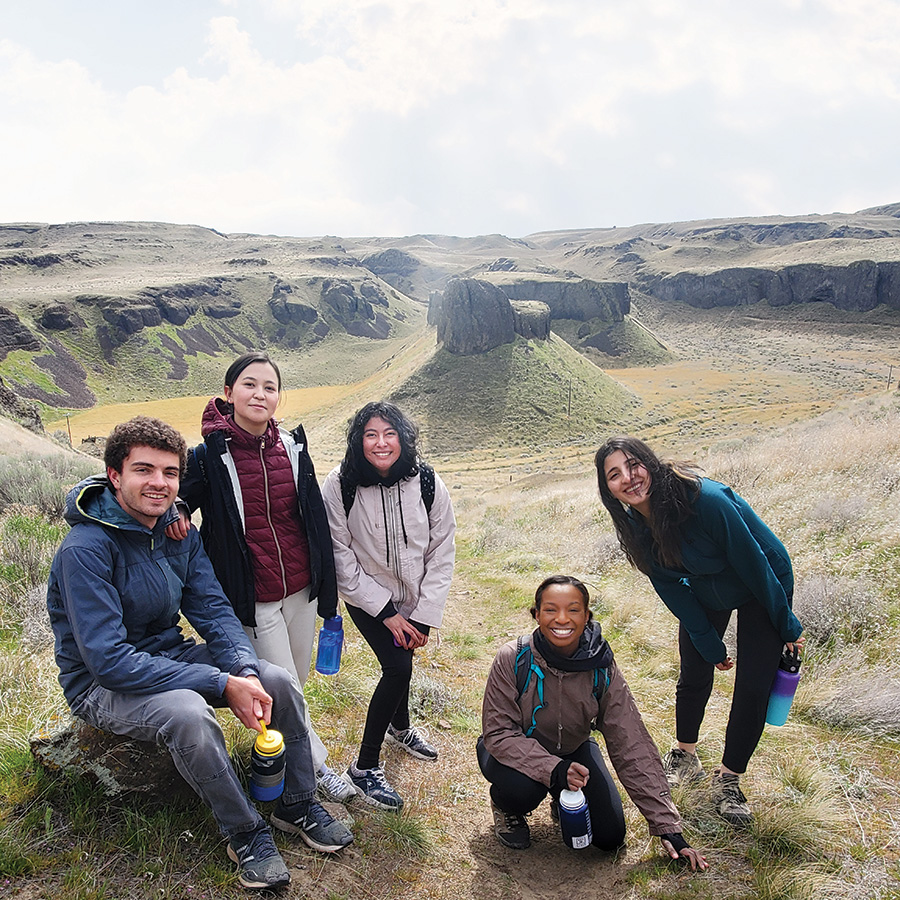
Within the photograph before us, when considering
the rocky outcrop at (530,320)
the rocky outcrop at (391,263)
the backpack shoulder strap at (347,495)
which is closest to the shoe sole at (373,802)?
the backpack shoulder strap at (347,495)

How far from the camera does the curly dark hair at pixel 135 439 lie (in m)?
2.64

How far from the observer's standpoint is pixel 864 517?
6.23 meters

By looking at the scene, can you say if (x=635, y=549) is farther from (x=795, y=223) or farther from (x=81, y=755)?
(x=795, y=223)

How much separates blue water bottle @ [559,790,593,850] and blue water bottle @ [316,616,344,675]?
1.43 metres

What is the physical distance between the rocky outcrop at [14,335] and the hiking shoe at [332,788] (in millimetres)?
77253

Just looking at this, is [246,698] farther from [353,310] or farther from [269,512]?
[353,310]

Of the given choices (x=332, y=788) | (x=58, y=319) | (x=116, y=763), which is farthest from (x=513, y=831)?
(x=58, y=319)

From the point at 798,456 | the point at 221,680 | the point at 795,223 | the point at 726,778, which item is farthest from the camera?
the point at 795,223

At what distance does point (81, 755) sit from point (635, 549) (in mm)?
2975

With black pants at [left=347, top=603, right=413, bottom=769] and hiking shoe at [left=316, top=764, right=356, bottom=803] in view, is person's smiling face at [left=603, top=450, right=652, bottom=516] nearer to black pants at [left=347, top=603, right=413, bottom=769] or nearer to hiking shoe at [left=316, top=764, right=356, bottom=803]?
black pants at [left=347, top=603, right=413, bottom=769]

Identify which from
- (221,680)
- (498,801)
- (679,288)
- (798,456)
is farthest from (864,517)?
(679,288)

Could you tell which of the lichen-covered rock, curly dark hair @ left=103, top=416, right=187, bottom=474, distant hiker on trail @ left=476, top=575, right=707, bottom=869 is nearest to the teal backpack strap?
distant hiker on trail @ left=476, top=575, right=707, bottom=869

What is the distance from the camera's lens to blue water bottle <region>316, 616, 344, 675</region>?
3.48 metres

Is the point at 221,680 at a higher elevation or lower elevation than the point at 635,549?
lower
